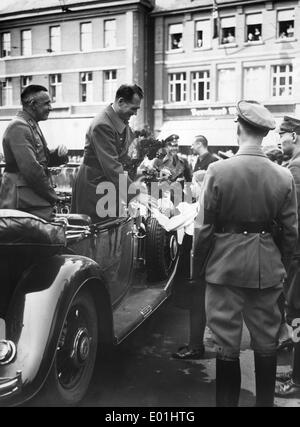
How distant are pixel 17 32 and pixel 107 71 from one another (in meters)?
7.39

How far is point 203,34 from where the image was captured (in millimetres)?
23234

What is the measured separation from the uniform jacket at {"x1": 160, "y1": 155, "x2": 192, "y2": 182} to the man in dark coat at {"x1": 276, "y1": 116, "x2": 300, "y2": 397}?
10.3 ft

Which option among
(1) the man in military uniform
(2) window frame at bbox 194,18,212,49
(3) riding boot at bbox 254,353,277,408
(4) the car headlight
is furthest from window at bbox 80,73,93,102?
(4) the car headlight

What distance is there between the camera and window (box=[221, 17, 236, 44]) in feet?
74.3

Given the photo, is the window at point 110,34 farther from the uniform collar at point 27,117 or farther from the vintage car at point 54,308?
the vintage car at point 54,308

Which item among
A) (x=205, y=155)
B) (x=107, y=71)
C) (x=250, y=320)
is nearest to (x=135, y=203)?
(x=250, y=320)

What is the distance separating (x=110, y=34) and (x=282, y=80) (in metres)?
8.14

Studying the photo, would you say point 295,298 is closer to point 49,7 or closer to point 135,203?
point 135,203

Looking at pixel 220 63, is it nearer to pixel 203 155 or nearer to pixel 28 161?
pixel 203 155

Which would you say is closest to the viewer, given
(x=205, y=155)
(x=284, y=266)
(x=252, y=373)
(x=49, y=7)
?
(x=284, y=266)

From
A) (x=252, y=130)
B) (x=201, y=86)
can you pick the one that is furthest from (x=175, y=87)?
(x=252, y=130)

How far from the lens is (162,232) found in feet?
13.4

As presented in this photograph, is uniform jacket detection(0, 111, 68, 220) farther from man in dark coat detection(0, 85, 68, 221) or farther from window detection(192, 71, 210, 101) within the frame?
window detection(192, 71, 210, 101)

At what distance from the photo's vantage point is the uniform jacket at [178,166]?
6625 millimetres
